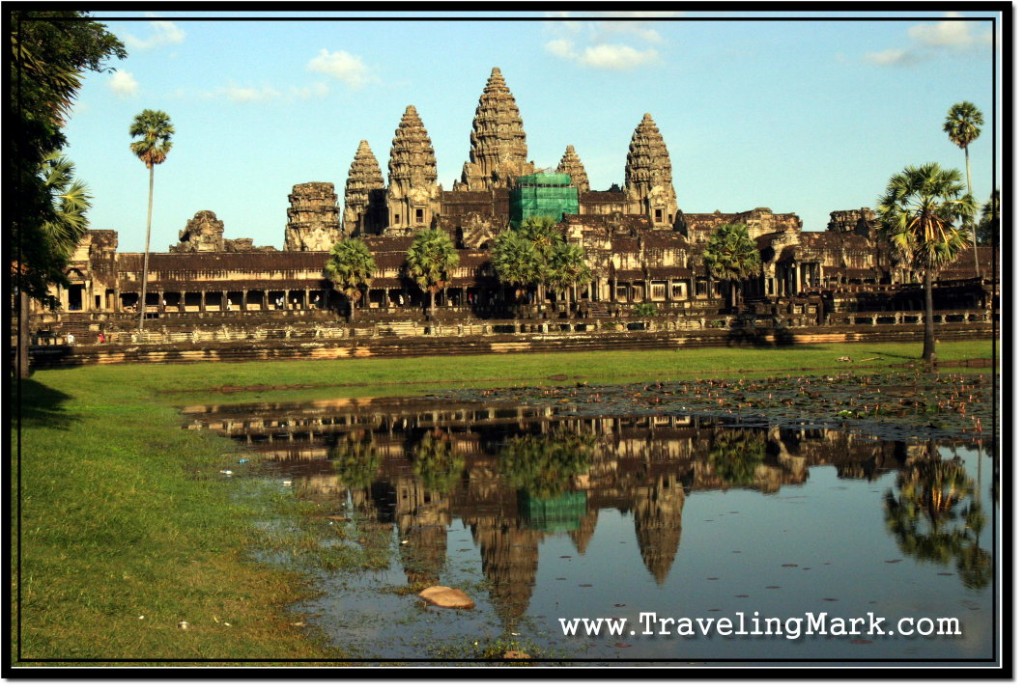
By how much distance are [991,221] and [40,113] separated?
42.1 meters

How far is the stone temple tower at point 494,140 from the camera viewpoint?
150 m

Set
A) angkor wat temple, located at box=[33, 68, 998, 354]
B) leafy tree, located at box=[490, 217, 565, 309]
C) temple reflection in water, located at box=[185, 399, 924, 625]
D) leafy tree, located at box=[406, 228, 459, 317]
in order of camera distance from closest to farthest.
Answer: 1. temple reflection in water, located at box=[185, 399, 924, 625]
2. angkor wat temple, located at box=[33, 68, 998, 354]
3. leafy tree, located at box=[490, 217, 565, 309]
4. leafy tree, located at box=[406, 228, 459, 317]

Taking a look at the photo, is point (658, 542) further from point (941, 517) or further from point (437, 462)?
point (437, 462)

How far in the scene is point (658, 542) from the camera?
1540 centimetres

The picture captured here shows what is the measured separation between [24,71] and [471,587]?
53.8ft

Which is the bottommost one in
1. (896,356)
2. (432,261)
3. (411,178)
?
(896,356)

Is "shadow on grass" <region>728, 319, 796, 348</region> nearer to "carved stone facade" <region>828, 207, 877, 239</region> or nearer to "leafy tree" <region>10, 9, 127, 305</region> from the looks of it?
"leafy tree" <region>10, 9, 127, 305</region>

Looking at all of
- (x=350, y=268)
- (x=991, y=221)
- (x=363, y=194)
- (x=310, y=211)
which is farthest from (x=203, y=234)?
(x=991, y=221)

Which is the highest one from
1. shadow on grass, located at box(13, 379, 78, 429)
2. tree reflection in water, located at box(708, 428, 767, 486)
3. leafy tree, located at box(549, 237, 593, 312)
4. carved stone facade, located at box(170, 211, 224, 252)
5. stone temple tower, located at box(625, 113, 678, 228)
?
stone temple tower, located at box(625, 113, 678, 228)

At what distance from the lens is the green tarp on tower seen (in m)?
135

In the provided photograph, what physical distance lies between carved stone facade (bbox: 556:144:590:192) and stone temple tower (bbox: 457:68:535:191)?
37.6 feet

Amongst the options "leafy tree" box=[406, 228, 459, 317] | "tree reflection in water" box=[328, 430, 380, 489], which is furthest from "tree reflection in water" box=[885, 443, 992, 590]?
"leafy tree" box=[406, 228, 459, 317]

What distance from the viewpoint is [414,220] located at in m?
139

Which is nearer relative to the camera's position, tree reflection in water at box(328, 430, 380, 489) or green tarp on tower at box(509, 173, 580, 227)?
tree reflection in water at box(328, 430, 380, 489)
